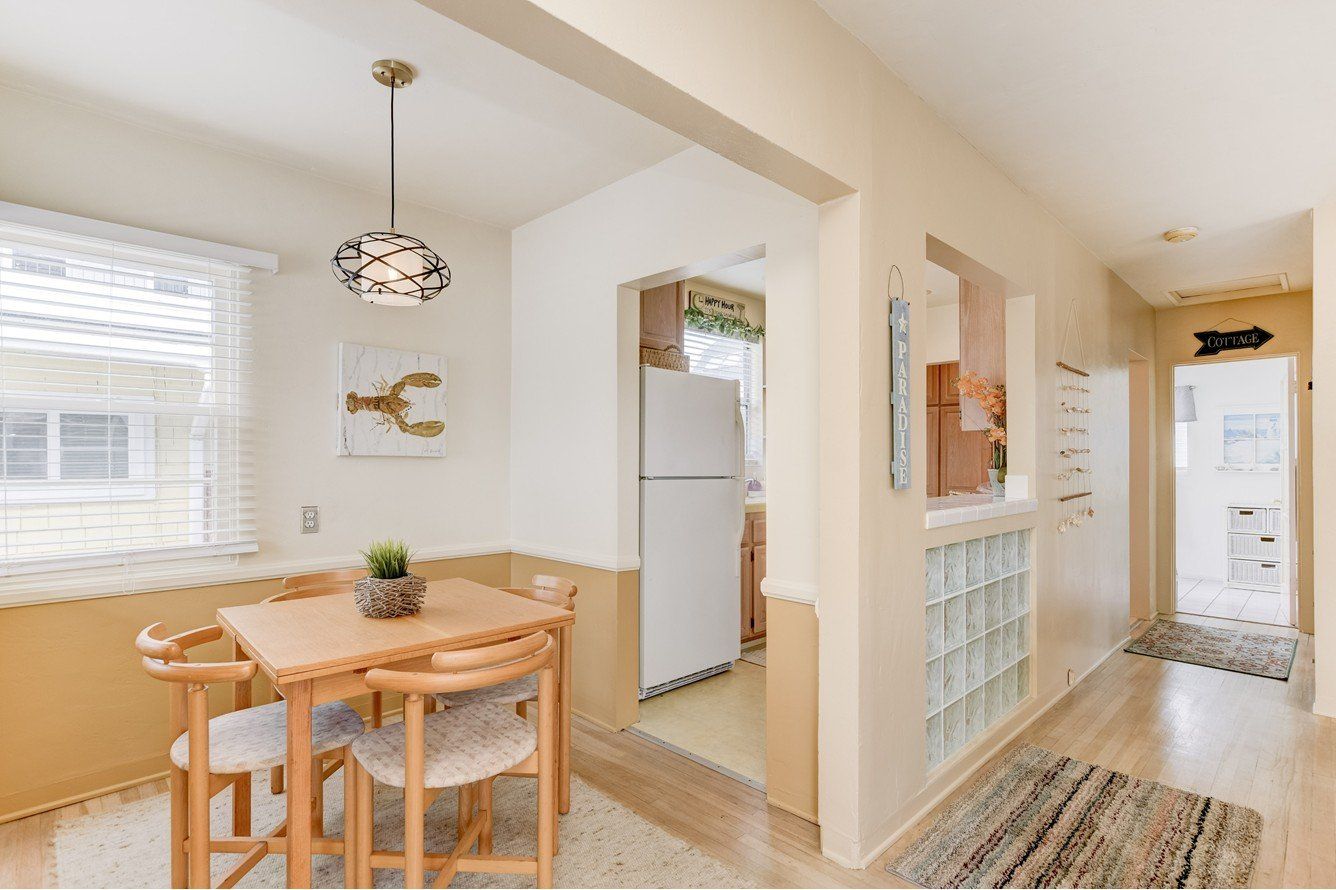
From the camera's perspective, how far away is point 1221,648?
185 inches

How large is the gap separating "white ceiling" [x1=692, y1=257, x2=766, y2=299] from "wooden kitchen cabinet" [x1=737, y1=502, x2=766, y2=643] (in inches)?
65.6

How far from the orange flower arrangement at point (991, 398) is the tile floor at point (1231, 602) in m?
3.86

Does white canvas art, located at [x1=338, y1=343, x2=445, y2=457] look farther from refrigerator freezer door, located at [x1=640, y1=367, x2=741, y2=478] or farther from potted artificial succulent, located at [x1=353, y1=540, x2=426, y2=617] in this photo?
potted artificial succulent, located at [x1=353, y1=540, x2=426, y2=617]

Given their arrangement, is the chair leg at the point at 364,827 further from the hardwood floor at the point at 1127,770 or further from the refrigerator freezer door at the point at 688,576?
the refrigerator freezer door at the point at 688,576

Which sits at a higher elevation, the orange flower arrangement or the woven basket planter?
the orange flower arrangement

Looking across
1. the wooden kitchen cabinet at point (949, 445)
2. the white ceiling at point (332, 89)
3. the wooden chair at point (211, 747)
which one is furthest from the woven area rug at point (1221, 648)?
the wooden chair at point (211, 747)

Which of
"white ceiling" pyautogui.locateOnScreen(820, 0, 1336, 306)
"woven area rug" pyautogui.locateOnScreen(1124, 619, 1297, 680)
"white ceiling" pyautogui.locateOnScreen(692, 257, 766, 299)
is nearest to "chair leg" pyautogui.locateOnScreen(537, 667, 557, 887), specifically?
"white ceiling" pyautogui.locateOnScreen(820, 0, 1336, 306)

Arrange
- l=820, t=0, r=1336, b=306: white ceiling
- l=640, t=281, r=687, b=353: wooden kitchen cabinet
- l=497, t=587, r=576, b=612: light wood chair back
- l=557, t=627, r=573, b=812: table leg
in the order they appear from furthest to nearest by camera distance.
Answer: l=640, t=281, r=687, b=353: wooden kitchen cabinet < l=497, t=587, r=576, b=612: light wood chair back < l=557, t=627, r=573, b=812: table leg < l=820, t=0, r=1336, b=306: white ceiling

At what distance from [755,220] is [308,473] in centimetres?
238

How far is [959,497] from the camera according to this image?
3652 mm

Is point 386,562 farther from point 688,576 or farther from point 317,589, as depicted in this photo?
point 688,576

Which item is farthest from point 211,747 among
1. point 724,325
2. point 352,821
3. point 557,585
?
point 724,325

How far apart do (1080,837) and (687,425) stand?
2.48 meters

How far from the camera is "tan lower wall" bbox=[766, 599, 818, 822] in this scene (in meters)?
2.50
